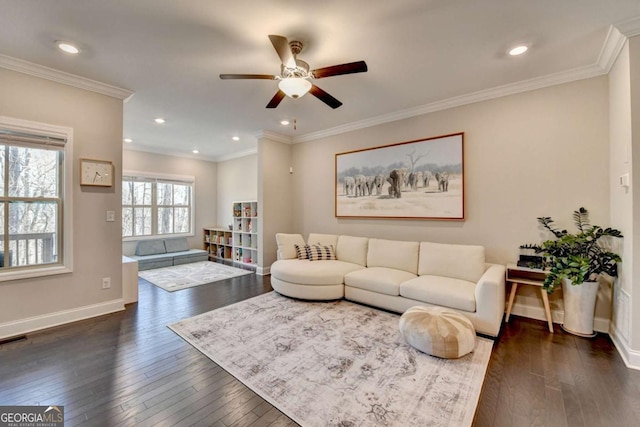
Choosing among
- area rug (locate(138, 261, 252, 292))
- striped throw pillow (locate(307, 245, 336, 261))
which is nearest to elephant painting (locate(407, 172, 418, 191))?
striped throw pillow (locate(307, 245, 336, 261))

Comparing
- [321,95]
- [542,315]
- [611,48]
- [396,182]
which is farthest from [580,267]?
[321,95]

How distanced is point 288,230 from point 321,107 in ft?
8.78

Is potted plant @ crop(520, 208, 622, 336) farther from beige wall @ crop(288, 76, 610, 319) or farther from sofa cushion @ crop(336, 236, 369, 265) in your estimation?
sofa cushion @ crop(336, 236, 369, 265)

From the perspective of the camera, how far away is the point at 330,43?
2.48 meters

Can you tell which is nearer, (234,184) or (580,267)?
(580,267)

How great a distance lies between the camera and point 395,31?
7.64ft

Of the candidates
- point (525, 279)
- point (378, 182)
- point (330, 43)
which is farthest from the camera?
point (378, 182)

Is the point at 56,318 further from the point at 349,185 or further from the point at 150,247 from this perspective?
the point at 349,185

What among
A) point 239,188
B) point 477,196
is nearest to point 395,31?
point 477,196

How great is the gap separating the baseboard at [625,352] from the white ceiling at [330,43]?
8.69 ft

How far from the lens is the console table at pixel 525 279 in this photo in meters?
2.89

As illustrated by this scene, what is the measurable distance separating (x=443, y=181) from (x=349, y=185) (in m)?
1.59

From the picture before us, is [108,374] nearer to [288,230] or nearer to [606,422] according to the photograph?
Result: [606,422]

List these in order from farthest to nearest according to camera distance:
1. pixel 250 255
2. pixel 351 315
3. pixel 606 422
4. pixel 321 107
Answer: pixel 250 255 → pixel 321 107 → pixel 351 315 → pixel 606 422
